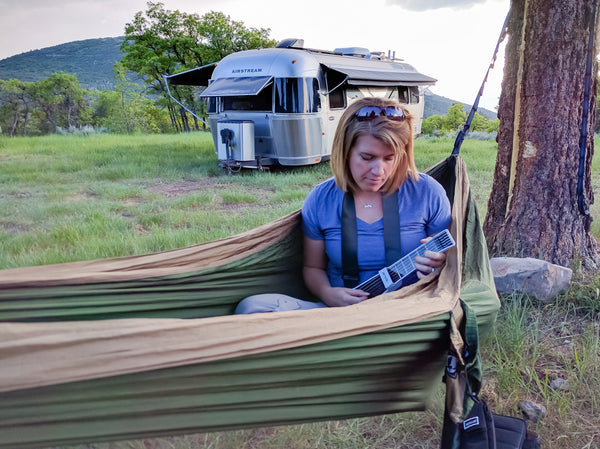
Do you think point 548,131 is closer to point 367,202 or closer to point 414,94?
point 367,202

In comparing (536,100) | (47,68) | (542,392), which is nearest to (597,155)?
(536,100)

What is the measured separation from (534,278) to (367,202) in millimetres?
1049

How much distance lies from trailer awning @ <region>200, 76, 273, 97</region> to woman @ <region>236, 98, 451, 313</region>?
446 centimetres

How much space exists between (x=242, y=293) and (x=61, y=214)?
10.2 ft

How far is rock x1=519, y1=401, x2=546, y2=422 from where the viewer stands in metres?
1.42

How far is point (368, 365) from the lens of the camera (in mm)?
1039

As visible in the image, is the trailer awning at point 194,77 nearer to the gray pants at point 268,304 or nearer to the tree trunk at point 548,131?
the tree trunk at point 548,131

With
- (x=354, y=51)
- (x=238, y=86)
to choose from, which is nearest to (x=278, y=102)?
(x=238, y=86)

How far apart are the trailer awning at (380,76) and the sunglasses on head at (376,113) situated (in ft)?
16.3

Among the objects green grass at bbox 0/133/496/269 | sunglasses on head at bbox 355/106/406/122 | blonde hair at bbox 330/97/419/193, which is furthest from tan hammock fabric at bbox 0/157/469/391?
green grass at bbox 0/133/496/269

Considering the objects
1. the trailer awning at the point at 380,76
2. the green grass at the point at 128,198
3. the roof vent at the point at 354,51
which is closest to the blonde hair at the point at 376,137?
the green grass at the point at 128,198

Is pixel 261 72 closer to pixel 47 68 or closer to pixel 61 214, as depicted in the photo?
pixel 61 214

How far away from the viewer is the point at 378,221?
4.69 feet

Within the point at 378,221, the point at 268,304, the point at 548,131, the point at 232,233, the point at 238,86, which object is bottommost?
the point at 232,233
